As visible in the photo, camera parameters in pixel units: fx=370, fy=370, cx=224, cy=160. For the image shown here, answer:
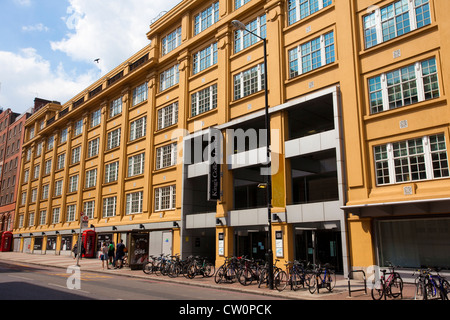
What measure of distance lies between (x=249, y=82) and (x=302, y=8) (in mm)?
5832

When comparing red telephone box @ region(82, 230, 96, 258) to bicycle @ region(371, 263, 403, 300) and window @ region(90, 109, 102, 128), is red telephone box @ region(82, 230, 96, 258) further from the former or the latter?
bicycle @ region(371, 263, 403, 300)

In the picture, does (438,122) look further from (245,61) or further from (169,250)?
(169,250)

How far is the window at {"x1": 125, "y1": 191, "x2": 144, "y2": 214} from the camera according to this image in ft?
113

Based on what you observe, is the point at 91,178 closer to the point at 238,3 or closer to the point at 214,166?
the point at 214,166

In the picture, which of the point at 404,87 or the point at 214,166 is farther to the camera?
the point at 214,166

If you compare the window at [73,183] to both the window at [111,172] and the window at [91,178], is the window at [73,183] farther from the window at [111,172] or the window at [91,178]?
the window at [111,172]

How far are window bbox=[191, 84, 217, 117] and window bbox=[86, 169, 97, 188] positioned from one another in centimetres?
1794

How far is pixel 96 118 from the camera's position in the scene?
44.7 m

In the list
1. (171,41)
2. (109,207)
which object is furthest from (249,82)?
(109,207)

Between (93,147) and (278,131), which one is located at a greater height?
(93,147)


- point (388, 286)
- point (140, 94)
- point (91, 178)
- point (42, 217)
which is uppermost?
point (140, 94)

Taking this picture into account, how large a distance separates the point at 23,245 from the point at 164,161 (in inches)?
1430

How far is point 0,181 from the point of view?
69.6 metres

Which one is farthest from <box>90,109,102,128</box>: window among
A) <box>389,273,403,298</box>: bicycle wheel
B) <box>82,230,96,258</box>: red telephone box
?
<box>389,273,403,298</box>: bicycle wheel
